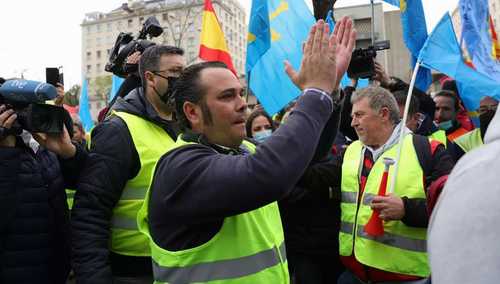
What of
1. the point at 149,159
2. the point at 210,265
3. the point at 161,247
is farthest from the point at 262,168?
the point at 149,159

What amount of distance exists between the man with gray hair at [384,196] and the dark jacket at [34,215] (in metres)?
1.65

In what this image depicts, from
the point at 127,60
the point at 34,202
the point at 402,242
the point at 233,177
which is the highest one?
the point at 127,60

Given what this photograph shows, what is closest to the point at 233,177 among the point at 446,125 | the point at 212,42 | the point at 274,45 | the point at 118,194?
the point at 118,194

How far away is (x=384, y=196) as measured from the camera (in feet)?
9.20

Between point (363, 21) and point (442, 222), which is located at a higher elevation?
point (363, 21)

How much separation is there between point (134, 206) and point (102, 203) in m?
0.17

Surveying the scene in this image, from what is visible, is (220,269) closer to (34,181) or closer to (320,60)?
(320,60)

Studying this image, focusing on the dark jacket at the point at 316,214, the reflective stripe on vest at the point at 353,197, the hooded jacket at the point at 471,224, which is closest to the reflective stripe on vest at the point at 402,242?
the reflective stripe on vest at the point at 353,197

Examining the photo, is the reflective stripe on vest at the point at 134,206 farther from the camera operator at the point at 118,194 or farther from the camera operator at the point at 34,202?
the camera operator at the point at 34,202

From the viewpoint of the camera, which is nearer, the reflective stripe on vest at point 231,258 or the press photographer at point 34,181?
the reflective stripe on vest at point 231,258

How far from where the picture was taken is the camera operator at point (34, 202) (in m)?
2.40

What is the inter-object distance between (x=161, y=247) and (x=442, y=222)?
121 centimetres

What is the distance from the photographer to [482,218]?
77 centimetres

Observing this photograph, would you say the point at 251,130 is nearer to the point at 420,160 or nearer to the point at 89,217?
the point at 420,160
